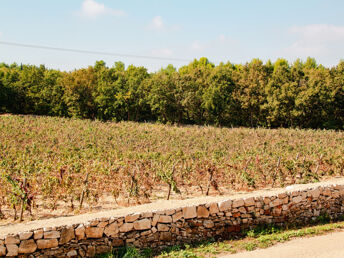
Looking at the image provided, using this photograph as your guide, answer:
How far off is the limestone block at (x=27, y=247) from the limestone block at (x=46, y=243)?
3.8 inches

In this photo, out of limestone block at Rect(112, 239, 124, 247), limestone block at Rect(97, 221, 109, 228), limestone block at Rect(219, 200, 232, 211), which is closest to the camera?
limestone block at Rect(97, 221, 109, 228)

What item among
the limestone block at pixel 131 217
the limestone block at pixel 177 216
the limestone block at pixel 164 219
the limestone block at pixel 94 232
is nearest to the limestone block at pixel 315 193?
the limestone block at pixel 177 216

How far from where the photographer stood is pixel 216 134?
29281 millimetres

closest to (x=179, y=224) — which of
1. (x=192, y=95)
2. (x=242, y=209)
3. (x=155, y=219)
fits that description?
(x=155, y=219)

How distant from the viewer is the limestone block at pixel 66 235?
274 inches

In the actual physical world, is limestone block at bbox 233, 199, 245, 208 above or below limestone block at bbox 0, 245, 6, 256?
above

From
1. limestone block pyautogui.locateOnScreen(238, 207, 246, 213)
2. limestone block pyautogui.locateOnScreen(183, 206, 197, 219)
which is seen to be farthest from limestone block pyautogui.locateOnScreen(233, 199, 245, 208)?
limestone block pyautogui.locateOnScreen(183, 206, 197, 219)

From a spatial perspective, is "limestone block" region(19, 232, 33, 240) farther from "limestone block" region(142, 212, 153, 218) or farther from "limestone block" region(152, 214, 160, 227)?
"limestone block" region(152, 214, 160, 227)

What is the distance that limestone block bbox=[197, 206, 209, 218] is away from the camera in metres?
8.36

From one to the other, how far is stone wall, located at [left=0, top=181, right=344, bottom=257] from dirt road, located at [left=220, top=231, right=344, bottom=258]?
1.12 meters

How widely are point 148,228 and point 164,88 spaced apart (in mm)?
39084

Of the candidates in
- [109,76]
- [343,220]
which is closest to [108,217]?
[343,220]

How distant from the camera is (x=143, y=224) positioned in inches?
304

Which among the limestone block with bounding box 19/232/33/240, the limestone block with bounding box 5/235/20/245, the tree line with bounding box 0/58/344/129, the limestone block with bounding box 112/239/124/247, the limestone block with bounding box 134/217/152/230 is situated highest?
the tree line with bounding box 0/58/344/129
